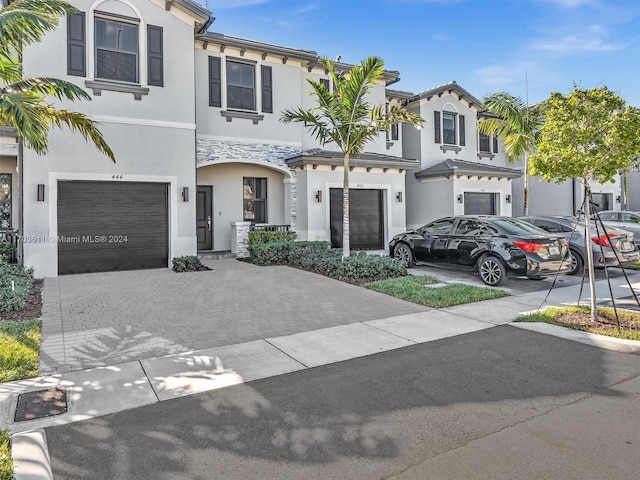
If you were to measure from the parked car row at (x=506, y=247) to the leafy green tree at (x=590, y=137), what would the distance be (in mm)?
1633

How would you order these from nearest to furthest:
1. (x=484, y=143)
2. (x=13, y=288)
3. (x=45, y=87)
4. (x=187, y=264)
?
1. (x=13, y=288)
2. (x=45, y=87)
3. (x=187, y=264)
4. (x=484, y=143)

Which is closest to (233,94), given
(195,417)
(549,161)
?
(549,161)

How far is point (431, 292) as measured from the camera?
871 centimetres

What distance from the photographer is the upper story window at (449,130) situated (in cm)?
1972

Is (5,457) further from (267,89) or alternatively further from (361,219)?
(361,219)

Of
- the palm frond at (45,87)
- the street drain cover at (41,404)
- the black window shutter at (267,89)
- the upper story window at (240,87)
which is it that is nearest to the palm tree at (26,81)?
the palm frond at (45,87)

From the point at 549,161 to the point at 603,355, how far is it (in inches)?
125

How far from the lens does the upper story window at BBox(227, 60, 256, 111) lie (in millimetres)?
14641

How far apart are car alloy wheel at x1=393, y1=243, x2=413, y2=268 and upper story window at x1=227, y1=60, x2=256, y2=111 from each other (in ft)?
23.0

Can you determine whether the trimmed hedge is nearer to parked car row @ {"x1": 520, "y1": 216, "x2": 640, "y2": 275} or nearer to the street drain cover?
parked car row @ {"x1": 520, "y1": 216, "x2": 640, "y2": 275}

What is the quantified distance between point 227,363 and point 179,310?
117 inches

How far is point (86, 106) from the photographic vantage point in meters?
11.3

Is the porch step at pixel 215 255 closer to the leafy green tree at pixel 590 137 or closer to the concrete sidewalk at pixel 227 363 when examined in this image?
the concrete sidewalk at pixel 227 363

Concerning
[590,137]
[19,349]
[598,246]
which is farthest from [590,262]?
[19,349]
